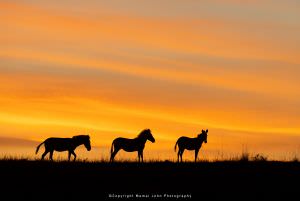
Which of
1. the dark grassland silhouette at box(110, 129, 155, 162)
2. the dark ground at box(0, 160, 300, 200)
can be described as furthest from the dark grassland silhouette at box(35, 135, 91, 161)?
the dark ground at box(0, 160, 300, 200)

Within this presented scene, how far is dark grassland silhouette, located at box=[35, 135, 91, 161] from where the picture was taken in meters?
36.3

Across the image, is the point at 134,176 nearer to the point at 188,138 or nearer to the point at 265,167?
the point at 265,167

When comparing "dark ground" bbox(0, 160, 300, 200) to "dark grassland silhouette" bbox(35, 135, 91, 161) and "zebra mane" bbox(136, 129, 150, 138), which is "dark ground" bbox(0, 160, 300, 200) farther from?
"zebra mane" bbox(136, 129, 150, 138)

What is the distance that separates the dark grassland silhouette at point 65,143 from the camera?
36.3 meters

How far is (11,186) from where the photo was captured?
2525cm

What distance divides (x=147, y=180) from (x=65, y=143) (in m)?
10.7

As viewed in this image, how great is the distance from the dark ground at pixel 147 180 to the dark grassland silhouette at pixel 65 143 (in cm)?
470

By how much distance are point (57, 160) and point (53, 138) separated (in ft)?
13.4

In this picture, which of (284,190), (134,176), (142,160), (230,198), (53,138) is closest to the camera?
(230,198)

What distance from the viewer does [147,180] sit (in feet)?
88.1

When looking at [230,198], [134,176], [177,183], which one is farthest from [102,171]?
[230,198]

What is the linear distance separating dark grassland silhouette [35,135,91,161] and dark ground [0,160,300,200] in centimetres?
470

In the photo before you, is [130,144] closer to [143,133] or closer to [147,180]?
[143,133]

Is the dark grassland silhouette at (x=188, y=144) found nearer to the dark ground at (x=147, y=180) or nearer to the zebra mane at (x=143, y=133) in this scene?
the zebra mane at (x=143, y=133)
